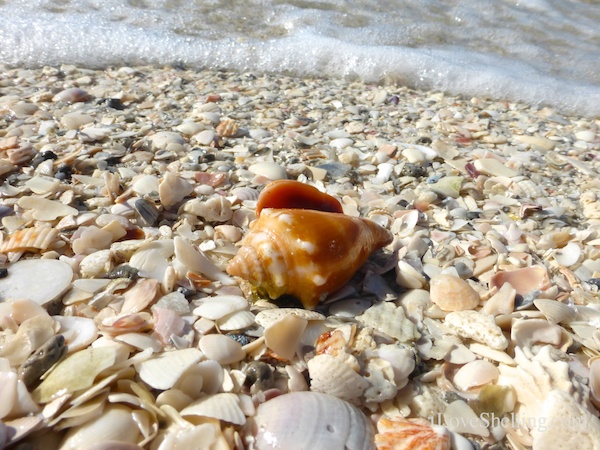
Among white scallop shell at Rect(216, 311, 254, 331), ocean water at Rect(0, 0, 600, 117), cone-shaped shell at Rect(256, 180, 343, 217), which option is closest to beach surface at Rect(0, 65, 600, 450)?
white scallop shell at Rect(216, 311, 254, 331)

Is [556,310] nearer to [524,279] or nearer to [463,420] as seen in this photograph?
[524,279]

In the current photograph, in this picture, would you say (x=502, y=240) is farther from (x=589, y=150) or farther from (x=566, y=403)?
(x=589, y=150)

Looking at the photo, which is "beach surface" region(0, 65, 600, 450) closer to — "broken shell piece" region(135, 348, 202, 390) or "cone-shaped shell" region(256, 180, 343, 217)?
"broken shell piece" region(135, 348, 202, 390)

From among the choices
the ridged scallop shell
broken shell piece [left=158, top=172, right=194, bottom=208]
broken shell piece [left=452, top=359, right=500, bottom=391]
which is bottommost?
broken shell piece [left=452, top=359, right=500, bottom=391]

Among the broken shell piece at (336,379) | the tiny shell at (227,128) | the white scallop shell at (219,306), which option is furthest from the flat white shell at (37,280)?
the tiny shell at (227,128)

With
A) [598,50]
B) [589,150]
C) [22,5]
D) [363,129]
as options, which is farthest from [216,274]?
[598,50]
